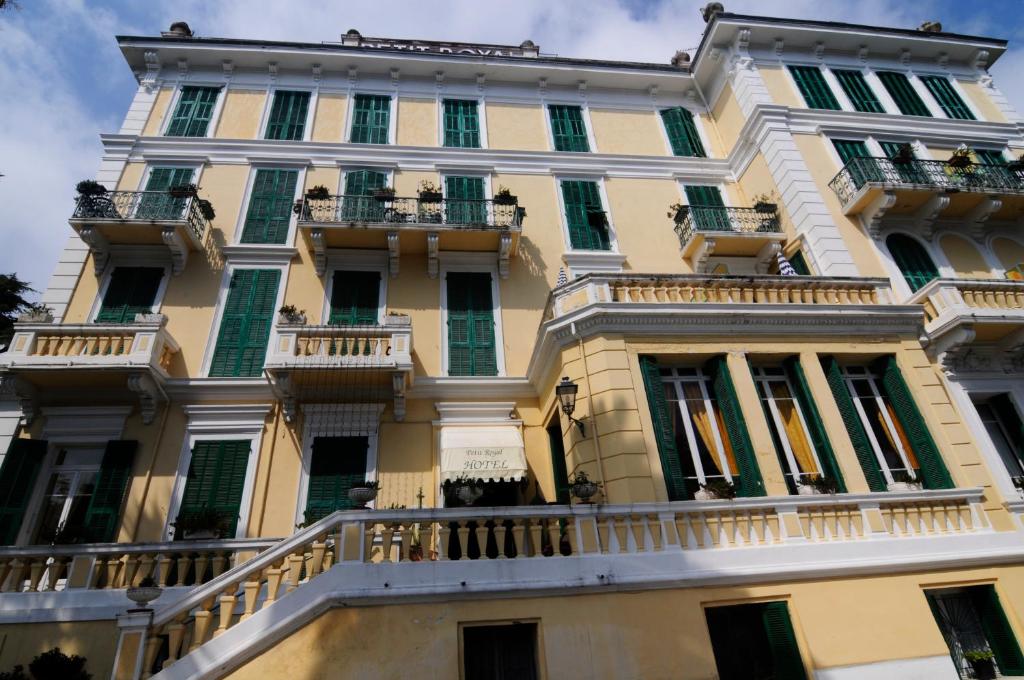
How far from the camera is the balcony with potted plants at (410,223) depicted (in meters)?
14.1

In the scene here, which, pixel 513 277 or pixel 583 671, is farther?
pixel 513 277

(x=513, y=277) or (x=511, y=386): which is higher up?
(x=513, y=277)

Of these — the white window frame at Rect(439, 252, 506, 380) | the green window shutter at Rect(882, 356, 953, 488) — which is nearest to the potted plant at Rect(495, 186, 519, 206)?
the white window frame at Rect(439, 252, 506, 380)

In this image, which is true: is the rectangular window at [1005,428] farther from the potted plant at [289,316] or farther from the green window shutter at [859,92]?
the potted plant at [289,316]

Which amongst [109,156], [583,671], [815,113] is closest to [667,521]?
[583,671]

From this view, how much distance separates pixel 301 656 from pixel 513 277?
32.8 ft

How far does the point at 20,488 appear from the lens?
10.6 meters

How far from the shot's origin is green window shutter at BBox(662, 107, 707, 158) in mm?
18234

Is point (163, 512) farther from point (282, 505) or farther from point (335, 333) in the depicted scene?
point (335, 333)

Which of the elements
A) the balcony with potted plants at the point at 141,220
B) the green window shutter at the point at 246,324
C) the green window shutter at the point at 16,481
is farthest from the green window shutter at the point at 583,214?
the green window shutter at the point at 16,481

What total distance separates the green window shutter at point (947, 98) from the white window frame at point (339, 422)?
65.1 feet

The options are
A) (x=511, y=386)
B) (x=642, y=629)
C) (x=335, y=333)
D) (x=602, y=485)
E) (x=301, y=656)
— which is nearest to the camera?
(x=301, y=656)

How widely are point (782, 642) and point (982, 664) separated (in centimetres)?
325

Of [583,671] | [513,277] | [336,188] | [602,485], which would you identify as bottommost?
[583,671]
